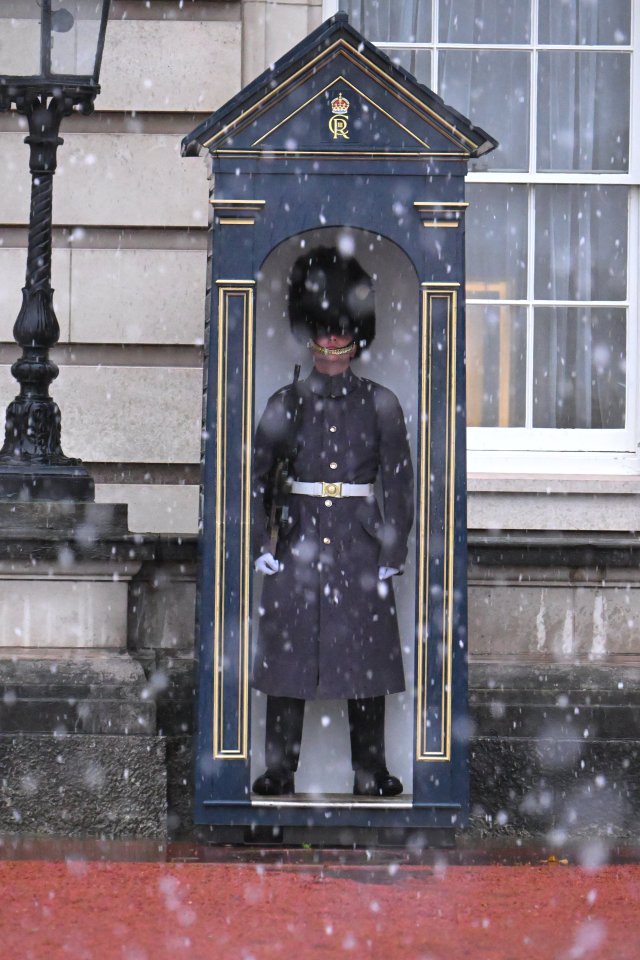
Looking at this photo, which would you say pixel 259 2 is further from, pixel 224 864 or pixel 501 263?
pixel 224 864

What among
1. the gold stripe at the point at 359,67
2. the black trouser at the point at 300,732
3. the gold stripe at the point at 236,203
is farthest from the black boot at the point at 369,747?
the gold stripe at the point at 359,67

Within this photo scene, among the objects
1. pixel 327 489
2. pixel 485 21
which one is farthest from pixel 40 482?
pixel 485 21

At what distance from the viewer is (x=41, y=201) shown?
20.0ft

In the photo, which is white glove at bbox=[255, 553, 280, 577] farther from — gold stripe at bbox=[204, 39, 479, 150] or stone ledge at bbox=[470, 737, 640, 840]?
gold stripe at bbox=[204, 39, 479, 150]

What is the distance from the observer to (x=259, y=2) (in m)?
6.96

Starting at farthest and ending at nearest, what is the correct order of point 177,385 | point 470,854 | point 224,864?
point 177,385 → point 470,854 → point 224,864

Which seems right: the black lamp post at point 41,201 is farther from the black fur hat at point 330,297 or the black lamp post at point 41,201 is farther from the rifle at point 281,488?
the black fur hat at point 330,297

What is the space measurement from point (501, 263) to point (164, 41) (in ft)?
5.49

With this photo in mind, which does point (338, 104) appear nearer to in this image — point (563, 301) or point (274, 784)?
point (563, 301)

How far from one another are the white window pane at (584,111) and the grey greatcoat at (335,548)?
190cm

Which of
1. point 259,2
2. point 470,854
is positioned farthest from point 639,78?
point 470,854

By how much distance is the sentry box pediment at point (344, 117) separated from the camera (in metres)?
5.47

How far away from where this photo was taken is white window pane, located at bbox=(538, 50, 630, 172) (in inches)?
279

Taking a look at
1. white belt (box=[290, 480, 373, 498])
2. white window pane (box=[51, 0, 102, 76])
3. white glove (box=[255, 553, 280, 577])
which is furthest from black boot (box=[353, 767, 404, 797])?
white window pane (box=[51, 0, 102, 76])
